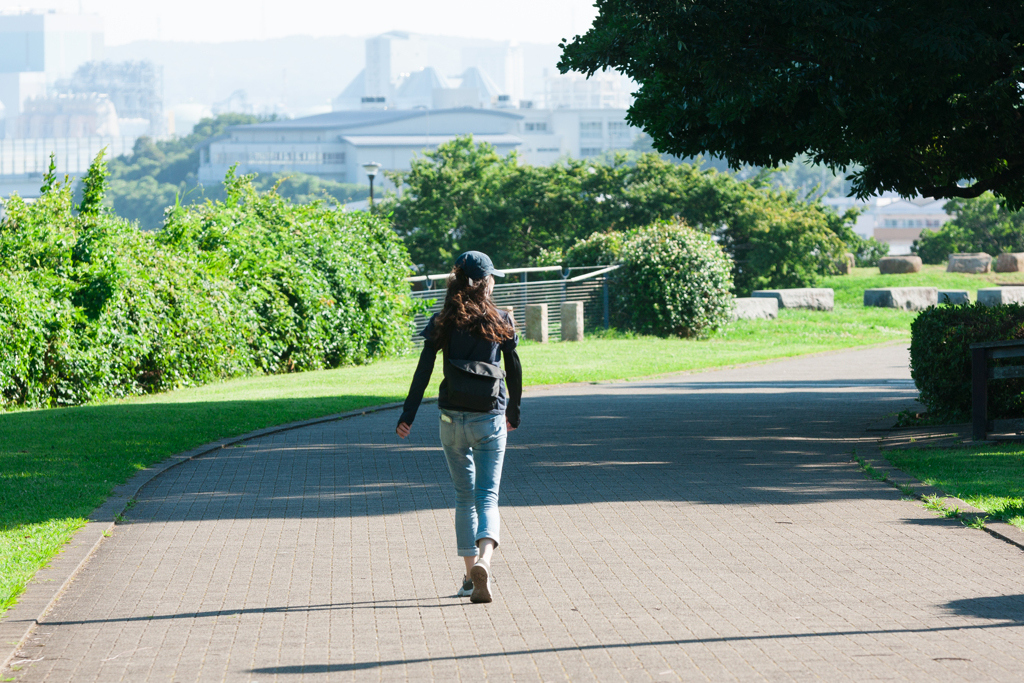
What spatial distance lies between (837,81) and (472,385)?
17.4 ft

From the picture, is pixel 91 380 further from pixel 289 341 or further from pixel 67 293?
pixel 289 341

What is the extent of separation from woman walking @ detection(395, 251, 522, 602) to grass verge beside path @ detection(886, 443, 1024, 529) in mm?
3465

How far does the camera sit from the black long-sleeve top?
5.86 metres

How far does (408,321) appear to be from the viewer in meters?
22.0

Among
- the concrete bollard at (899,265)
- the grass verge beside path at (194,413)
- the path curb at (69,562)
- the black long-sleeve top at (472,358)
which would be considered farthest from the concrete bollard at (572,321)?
the black long-sleeve top at (472,358)

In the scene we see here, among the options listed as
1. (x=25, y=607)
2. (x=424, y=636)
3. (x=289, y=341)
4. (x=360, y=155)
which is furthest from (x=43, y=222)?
(x=360, y=155)

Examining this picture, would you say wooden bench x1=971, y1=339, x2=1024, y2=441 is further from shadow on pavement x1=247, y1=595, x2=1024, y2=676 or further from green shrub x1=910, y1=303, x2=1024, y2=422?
shadow on pavement x1=247, y1=595, x2=1024, y2=676

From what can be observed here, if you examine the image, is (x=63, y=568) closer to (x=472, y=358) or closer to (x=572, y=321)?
(x=472, y=358)

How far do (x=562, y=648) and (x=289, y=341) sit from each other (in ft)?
46.9

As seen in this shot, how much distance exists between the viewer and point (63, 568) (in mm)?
6371

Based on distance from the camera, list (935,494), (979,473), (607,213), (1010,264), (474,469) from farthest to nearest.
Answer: (1010,264) → (607,213) → (979,473) → (935,494) → (474,469)

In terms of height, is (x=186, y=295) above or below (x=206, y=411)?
above

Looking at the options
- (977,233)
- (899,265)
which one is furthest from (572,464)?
(977,233)

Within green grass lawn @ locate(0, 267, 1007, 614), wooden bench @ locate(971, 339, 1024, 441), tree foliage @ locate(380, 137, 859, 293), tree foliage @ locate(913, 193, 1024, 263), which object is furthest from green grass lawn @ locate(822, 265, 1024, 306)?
wooden bench @ locate(971, 339, 1024, 441)
